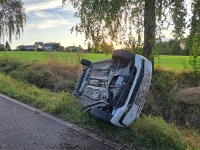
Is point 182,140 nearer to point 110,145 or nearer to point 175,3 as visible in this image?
point 110,145

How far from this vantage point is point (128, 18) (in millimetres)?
7652

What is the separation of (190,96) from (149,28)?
2.70m

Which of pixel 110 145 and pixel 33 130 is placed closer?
pixel 110 145

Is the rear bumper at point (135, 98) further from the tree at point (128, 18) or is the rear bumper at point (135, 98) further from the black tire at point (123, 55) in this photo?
the tree at point (128, 18)

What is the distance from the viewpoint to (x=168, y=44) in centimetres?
746

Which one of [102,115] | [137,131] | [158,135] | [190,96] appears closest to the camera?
[158,135]

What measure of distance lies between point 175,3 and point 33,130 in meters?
5.31

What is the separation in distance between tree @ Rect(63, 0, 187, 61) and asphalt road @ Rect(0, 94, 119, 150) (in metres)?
3.75

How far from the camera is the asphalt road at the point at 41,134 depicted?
132 inches

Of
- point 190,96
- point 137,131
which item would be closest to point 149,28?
point 190,96

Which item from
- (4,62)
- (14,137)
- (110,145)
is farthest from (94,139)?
(4,62)

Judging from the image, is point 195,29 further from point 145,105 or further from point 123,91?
point 123,91

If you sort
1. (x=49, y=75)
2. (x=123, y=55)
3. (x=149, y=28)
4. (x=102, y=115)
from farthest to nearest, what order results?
(x=49, y=75), (x=149, y=28), (x=123, y=55), (x=102, y=115)

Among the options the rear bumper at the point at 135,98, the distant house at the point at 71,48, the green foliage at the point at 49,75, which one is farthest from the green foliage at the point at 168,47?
the distant house at the point at 71,48
